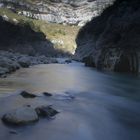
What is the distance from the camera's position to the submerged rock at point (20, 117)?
589 inches

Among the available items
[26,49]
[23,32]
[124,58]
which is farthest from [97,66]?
[23,32]

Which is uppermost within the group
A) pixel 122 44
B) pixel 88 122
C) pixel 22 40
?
pixel 122 44

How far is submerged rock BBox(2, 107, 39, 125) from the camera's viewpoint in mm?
14961

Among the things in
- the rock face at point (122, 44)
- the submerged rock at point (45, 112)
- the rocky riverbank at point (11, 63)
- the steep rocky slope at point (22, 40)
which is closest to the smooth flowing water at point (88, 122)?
the submerged rock at point (45, 112)

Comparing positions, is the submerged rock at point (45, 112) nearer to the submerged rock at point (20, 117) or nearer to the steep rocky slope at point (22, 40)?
the submerged rock at point (20, 117)

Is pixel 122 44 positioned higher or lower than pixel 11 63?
higher

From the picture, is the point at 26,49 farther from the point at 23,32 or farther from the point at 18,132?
the point at 18,132

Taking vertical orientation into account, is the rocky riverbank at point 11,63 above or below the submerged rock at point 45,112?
below

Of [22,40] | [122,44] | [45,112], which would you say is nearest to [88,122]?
[45,112]

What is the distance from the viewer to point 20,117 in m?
15.2

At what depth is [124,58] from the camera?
180 feet

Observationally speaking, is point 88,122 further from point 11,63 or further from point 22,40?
point 22,40

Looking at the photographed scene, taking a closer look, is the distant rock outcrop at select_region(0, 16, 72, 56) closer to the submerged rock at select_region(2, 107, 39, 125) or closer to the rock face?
the rock face

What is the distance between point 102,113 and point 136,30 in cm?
3734
